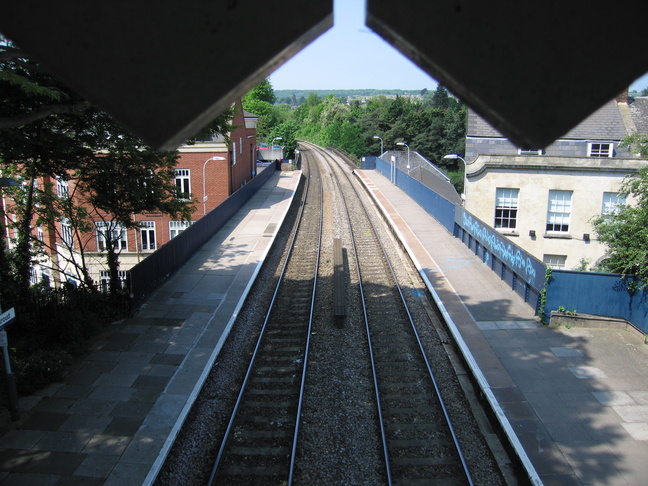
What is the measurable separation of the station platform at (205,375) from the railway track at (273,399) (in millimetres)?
1096

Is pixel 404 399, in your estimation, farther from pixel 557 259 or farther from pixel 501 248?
pixel 557 259

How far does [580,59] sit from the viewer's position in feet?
8.25

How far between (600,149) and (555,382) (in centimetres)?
2283

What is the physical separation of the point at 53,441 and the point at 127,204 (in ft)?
28.0

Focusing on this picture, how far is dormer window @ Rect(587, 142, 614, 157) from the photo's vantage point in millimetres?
30003

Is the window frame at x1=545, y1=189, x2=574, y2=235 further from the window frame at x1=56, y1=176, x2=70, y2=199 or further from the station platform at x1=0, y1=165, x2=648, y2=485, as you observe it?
the window frame at x1=56, y1=176, x2=70, y2=199

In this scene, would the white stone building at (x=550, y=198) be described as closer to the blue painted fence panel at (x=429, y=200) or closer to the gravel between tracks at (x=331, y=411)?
the blue painted fence panel at (x=429, y=200)

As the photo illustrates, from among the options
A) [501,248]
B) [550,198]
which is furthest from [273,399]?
[550,198]

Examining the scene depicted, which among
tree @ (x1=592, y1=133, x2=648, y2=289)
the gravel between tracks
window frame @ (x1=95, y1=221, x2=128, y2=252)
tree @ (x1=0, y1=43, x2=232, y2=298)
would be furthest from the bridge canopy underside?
window frame @ (x1=95, y1=221, x2=128, y2=252)

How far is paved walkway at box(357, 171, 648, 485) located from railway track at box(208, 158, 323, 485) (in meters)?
4.18

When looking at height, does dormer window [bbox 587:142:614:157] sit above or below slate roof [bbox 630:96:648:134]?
below

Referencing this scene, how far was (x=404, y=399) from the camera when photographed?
11.4m

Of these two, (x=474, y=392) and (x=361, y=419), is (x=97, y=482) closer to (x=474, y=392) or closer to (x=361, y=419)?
(x=361, y=419)

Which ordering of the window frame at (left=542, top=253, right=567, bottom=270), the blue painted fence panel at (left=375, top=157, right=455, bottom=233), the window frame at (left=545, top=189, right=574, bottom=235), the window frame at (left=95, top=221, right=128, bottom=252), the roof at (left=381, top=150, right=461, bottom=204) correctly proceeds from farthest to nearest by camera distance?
1. the roof at (left=381, top=150, right=461, bottom=204)
2. the blue painted fence panel at (left=375, top=157, right=455, bottom=233)
3. the window frame at (left=542, top=253, right=567, bottom=270)
4. the window frame at (left=545, top=189, right=574, bottom=235)
5. the window frame at (left=95, top=221, right=128, bottom=252)
